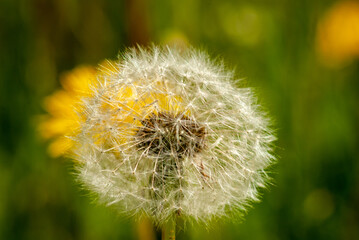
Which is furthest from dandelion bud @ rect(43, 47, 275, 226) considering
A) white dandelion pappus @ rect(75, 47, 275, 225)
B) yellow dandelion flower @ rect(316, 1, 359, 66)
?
yellow dandelion flower @ rect(316, 1, 359, 66)

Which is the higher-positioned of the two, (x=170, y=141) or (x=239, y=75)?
(x=239, y=75)

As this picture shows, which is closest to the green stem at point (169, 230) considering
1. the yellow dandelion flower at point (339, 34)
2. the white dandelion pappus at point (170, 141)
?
the white dandelion pappus at point (170, 141)

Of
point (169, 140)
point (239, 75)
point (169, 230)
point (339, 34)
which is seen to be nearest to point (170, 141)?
point (169, 140)

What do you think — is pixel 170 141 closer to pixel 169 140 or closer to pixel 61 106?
pixel 169 140

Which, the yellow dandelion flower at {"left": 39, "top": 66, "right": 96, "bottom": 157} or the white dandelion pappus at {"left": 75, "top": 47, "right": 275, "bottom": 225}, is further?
the yellow dandelion flower at {"left": 39, "top": 66, "right": 96, "bottom": 157}

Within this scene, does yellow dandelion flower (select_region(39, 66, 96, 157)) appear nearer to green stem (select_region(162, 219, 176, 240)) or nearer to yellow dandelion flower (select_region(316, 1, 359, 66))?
green stem (select_region(162, 219, 176, 240))

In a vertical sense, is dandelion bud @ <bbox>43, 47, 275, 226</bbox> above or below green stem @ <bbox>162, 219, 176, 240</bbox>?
above
